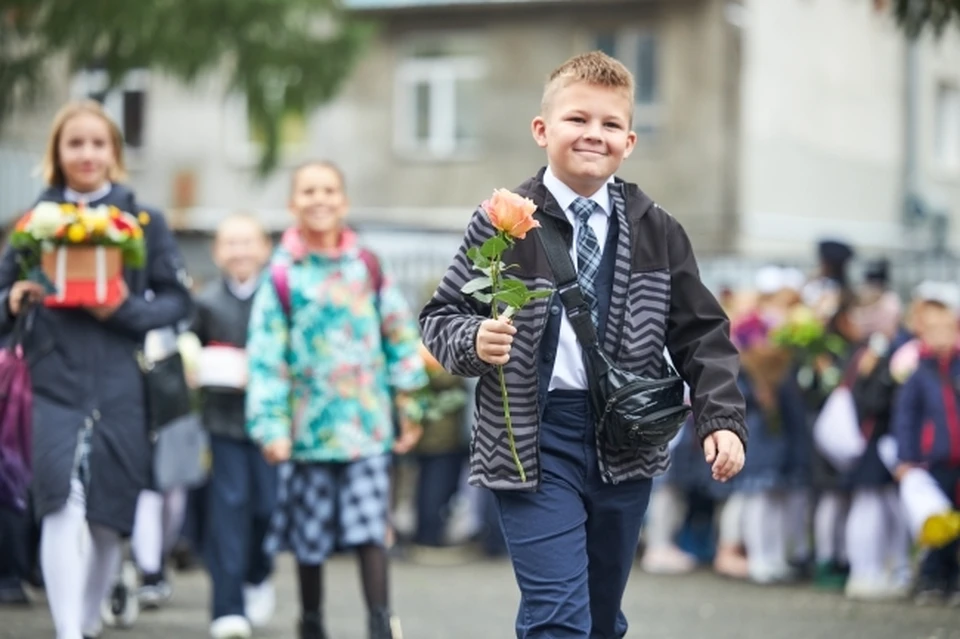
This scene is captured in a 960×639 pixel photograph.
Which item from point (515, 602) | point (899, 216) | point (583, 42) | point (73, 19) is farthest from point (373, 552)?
point (899, 216)

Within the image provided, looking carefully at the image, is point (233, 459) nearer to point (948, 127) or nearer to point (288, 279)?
point (288, 279)

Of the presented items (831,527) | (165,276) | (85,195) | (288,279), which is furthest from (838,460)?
(85,195)

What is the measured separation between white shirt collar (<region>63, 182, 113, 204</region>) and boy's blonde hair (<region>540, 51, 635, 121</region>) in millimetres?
2739

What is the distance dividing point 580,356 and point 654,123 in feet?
81.6

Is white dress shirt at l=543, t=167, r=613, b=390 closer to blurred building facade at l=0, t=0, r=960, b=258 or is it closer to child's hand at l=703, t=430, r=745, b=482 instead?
child's hand at l=703, t=430, r=745, b=482

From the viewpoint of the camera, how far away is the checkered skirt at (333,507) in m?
8.15

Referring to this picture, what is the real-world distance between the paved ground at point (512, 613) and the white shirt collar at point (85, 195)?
7.54ft

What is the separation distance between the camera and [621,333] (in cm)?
571

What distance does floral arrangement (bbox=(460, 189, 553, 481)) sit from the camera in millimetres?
5332

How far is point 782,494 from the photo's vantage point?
1316 centimetres

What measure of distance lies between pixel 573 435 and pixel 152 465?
278 cm

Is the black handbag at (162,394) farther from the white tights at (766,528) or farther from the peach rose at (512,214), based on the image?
the white tights at (766,528)

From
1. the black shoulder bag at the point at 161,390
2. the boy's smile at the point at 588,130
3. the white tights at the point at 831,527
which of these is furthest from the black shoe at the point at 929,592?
the boy's smile at the point at 588,130

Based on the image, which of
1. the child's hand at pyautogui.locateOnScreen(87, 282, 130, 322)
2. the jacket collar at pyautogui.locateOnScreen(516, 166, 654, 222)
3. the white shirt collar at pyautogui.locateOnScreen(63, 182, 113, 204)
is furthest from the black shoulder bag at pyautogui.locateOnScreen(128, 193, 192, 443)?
the jacket collar at pyautogui.locateOnScreen(516, 166, 654, 222)
